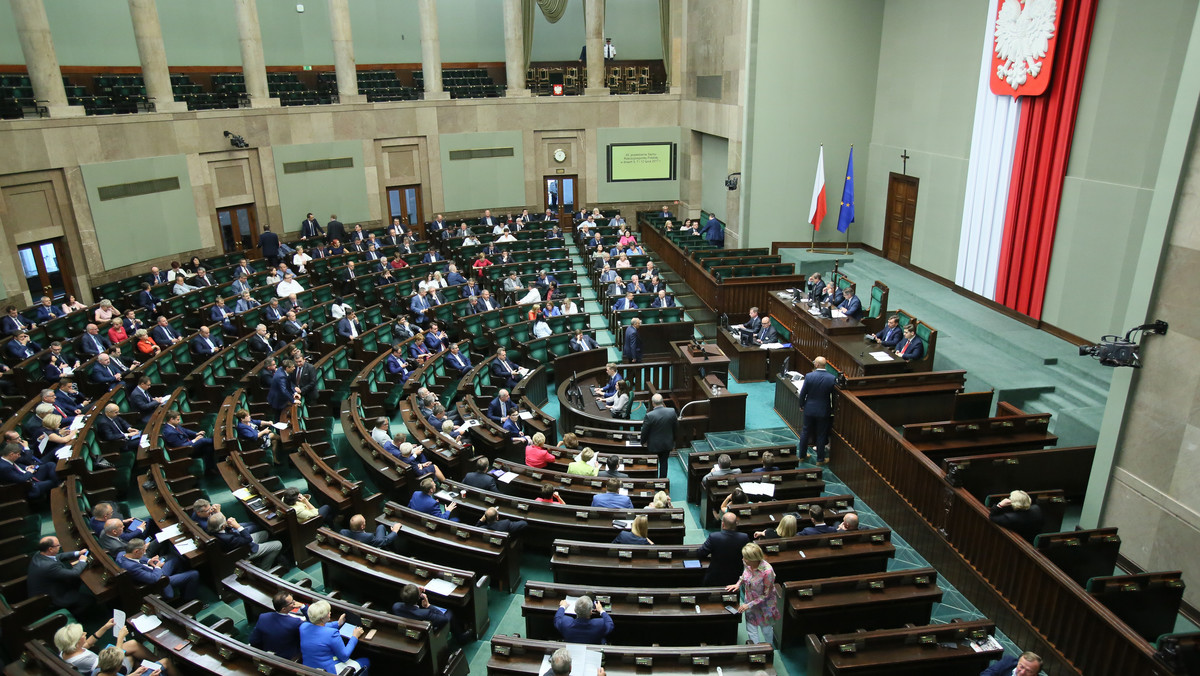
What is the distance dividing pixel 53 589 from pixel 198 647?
1762mm

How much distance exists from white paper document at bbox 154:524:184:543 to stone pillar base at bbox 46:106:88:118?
11704mm

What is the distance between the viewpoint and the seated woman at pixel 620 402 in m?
10.2

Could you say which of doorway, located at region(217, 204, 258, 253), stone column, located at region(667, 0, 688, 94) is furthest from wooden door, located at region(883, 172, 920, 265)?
doorway, located at region(217, 204, 258, 253)

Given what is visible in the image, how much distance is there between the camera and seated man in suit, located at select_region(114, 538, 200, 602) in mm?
5891

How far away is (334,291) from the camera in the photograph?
15.3 meters

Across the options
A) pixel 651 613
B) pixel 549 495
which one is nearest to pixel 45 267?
pixel 549 495

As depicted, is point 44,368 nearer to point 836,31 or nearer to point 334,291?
point 334,291

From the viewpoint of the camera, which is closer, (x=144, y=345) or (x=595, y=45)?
(x=144, y=345)

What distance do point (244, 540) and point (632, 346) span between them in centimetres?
684

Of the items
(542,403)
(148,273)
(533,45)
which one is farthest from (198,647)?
(533,45)

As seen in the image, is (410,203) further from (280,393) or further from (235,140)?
(280,393)

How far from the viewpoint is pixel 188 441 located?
330 inches

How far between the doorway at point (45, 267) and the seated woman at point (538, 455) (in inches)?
421

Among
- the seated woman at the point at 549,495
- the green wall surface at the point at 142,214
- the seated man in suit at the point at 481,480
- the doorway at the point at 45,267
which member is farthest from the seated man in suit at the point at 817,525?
the green wall surface at the point at 142,214
